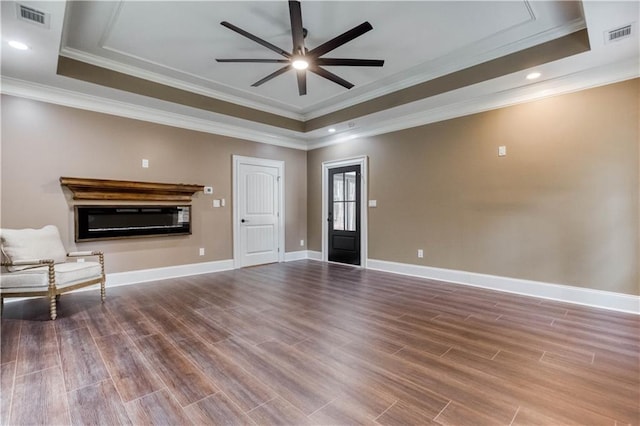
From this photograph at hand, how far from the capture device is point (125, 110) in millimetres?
4367

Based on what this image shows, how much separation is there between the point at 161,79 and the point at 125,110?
0.77 m

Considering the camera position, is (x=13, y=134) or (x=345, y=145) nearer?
(x=13, y=134)

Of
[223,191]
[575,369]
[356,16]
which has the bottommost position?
[575,369]

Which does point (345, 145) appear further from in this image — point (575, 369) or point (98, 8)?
point (575, 369)

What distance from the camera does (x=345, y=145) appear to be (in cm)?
609

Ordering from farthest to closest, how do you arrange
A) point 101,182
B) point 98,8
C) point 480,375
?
point 101,182 → point 98,8 → point 480,375

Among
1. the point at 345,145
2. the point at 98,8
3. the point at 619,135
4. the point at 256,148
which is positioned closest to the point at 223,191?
the point at 256,148

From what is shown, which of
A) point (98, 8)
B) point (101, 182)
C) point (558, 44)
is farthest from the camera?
point (101, 182)

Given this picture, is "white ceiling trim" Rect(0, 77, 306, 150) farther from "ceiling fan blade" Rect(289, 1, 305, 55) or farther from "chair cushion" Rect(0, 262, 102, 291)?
"ceiling fan blade" Rect(289, 1, 305, 55)

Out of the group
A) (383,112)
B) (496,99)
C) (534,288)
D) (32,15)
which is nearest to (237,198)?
(383,112)

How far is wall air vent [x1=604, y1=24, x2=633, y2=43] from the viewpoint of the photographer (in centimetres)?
257

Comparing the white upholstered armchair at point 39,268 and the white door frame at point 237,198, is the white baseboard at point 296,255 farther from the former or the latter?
the white upholstered armchair at point 39,268

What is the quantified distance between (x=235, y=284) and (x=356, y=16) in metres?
3.72

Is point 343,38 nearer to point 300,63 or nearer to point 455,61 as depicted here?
point 300,63
